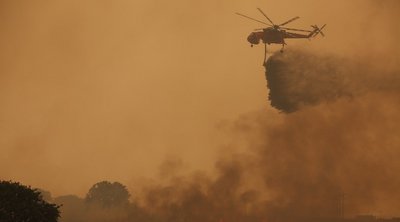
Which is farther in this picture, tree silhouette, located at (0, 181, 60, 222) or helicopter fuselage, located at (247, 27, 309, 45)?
helicopter fuselage, located at (247, 27, 309, 45)

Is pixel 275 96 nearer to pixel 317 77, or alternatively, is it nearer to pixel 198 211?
pixel 317 77

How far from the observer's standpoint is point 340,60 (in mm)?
159875

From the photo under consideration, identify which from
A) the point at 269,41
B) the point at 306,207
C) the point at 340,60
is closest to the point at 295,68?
the point at 340,60

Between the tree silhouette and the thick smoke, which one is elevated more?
the thick smoke

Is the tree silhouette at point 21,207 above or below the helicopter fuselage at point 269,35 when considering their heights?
below

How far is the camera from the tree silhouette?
5938 centimetres

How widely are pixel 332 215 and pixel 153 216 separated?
51.9m

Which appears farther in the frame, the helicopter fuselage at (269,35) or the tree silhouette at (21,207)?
the helicopter fuselage at (269,35)

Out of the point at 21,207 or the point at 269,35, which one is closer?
the point at 21,207

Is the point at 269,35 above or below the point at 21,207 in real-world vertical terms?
above

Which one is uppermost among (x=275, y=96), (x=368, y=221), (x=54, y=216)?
(x=275, y=96)

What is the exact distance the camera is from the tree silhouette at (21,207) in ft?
195

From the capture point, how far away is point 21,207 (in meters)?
60.1

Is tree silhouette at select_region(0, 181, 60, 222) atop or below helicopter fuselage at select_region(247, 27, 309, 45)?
below
